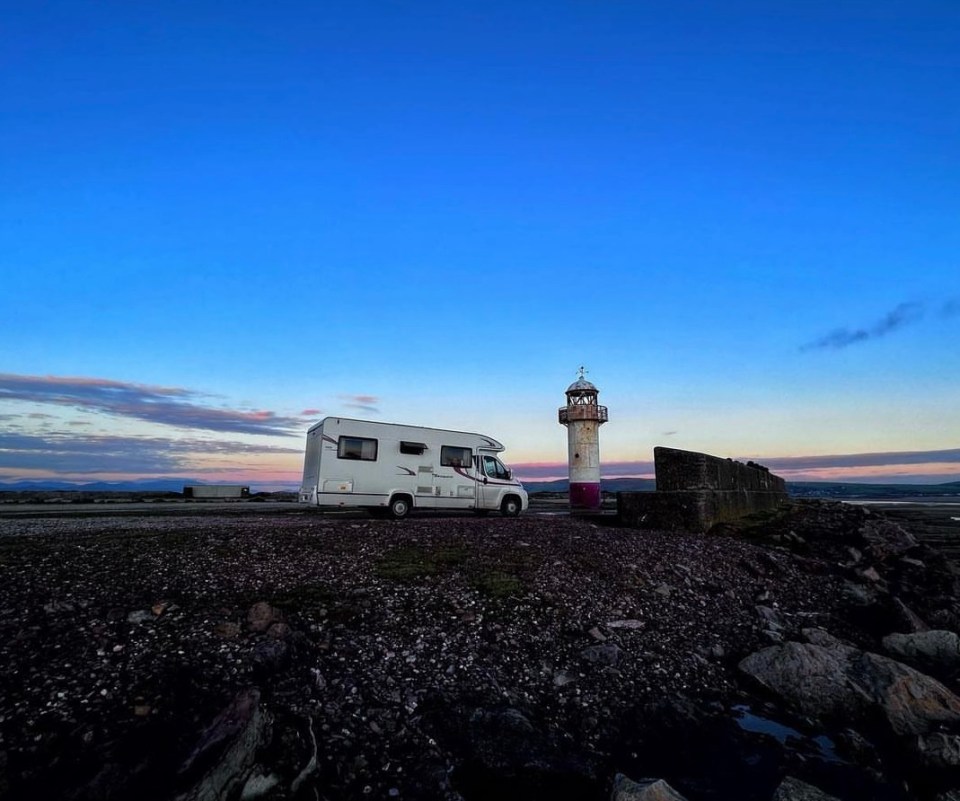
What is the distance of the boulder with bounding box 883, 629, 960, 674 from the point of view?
7.49 m

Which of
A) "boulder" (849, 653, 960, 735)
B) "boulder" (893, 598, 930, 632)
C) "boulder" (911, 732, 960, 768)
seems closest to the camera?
"boulder" (911, 732, 960, 768)

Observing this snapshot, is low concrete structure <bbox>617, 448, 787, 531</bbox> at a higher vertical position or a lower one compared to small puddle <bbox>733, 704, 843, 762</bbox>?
higher

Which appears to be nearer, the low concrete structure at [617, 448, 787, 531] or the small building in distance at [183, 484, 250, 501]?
the low concrete structure at [617, 448, 787, 531]

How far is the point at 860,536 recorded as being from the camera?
14.8 m

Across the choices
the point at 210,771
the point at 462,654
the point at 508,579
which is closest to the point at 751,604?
the point at 508,579

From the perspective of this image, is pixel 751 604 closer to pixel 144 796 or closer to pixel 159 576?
pixel 144 796

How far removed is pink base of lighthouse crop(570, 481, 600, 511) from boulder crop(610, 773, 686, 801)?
29446 mm

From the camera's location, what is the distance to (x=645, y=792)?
Result: 4160mm

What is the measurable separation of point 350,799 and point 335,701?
1.22 metres

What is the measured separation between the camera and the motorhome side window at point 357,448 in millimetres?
18406

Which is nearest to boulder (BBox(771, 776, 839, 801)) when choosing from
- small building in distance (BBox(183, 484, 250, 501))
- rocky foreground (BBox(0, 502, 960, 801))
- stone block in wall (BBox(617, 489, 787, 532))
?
rocky foreground (BBox(0, 502, 960, 801))

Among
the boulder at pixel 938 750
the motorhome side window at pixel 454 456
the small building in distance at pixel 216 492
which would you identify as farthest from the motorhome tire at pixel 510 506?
the small building in distance at pixel 216 492

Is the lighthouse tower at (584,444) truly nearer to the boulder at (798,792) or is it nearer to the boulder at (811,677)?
the boulder at (811,677)

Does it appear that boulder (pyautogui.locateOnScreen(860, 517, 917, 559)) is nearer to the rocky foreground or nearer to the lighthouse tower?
the rocky foreground
